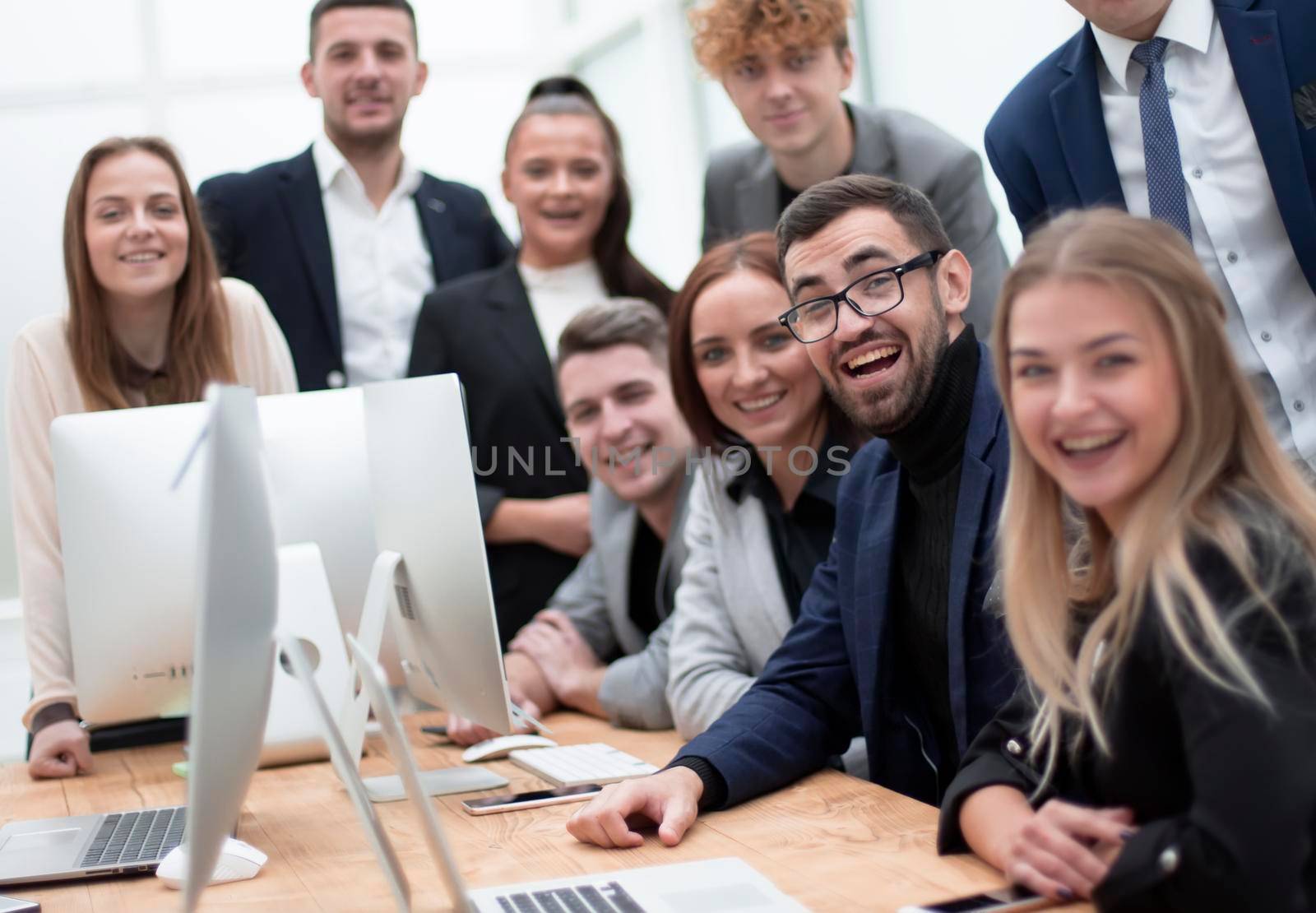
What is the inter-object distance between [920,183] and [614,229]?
908 mm

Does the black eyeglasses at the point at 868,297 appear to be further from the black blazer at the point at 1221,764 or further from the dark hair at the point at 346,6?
the dark hair at the point at 346,6

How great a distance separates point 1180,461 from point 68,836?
1513 millimetres

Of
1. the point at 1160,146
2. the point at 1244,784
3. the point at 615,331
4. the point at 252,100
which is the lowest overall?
the point at 1244,784

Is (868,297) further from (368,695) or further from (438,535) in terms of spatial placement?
(368,695)

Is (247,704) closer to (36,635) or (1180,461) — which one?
(1180,461)

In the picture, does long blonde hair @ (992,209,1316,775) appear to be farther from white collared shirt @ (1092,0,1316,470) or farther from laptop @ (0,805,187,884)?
laptop @ (0,805,187,884)

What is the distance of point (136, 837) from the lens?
1828 millimetres

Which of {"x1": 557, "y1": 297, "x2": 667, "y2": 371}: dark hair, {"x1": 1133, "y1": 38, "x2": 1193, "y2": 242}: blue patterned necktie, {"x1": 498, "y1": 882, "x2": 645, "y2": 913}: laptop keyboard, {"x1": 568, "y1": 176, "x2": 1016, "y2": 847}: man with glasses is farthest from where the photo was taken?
{"x1": 557, "y1": 297, "x2": 667, "y2": 371}: dark hair

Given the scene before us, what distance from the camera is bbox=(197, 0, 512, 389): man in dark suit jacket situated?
3.72 m

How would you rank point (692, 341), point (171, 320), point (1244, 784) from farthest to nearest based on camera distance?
1. point (171, 320)
2. point (692, 341)
3. point (1244, 784)

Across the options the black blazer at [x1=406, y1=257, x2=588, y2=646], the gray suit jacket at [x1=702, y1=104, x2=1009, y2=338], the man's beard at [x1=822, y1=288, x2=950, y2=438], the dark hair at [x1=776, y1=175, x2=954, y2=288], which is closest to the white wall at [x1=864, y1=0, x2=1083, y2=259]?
the gray suit jacket at [x1=702, y1=104, x2=1009, y2=338]

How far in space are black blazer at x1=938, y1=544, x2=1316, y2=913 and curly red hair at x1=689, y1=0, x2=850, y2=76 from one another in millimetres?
2058

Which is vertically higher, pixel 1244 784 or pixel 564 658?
pixel 1244 784

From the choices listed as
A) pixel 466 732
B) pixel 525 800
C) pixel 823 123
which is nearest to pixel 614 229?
pixel 823 123
